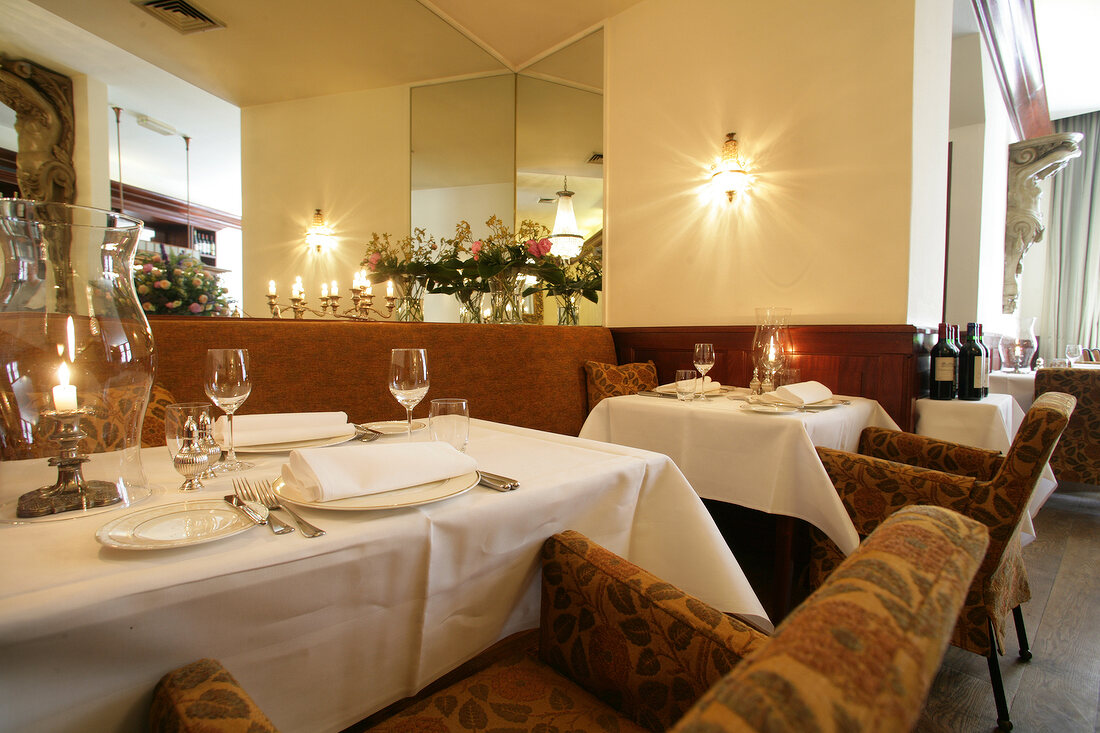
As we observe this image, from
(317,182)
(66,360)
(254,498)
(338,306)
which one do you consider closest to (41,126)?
(317,182)

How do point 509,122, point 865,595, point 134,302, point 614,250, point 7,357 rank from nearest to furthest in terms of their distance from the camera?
point 865,595
point 7,357
point 134,302
point 614,250
point 509,122

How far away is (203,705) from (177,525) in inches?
9.7

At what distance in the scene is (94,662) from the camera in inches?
17.9

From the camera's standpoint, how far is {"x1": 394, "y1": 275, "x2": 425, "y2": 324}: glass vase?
3.14 m

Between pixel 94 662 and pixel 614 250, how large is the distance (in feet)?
11.5

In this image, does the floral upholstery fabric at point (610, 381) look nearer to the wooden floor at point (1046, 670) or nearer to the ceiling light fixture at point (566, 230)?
the ceiling light fixture at point (566, 230)

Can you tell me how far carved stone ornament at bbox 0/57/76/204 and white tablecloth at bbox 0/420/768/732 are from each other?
2176 millimetres

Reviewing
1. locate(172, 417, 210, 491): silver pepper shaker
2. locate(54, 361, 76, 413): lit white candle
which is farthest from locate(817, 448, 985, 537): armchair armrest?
locate(54, 361, 76, 413): lit white candle

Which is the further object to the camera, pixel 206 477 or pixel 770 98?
pixel 770 98

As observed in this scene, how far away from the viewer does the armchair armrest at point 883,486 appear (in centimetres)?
132

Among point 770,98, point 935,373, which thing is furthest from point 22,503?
point 770,98

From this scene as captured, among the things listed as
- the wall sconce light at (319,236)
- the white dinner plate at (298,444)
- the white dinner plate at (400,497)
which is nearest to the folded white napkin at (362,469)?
the white dinner plate at (400,497)

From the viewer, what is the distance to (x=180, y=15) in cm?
263

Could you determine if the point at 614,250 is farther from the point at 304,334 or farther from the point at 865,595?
the point at 865,595
